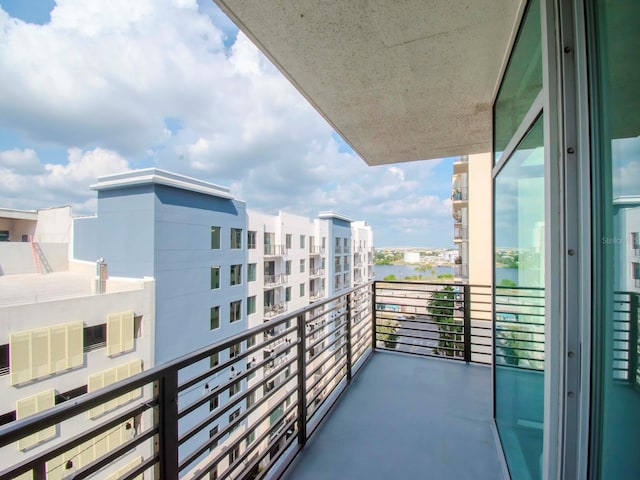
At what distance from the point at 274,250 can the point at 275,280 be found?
5.15ft

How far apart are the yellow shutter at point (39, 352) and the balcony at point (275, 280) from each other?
8.20 m

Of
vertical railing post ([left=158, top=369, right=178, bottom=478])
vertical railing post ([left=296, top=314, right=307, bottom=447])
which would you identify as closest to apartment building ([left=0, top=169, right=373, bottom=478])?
vertical railing post ([left=296, top=314, right=307, bottom=447])

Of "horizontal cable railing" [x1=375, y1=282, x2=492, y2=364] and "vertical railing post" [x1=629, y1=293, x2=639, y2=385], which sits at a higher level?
"vertical railing post" [x1=629, y1=293, x2=639, y2=385]

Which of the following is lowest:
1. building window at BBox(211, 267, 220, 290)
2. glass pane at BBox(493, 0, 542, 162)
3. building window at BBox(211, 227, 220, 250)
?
building window at BBox(211, 267, 220, 290)

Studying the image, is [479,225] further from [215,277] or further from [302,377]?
[215,277]

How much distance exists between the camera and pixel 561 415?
726 mm

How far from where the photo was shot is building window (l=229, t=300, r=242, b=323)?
11547 millimetres

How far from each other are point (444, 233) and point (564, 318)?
32.8ft

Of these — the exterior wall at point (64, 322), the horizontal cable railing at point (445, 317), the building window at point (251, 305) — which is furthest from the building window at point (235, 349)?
the building window at point (251, 305)

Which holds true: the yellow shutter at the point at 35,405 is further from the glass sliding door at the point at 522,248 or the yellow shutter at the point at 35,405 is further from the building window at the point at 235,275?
the glass sliding door at the point at 522,248

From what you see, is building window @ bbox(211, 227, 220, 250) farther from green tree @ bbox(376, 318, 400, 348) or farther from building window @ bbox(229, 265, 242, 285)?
green tree @ bbox(376, 318, 400, 348)

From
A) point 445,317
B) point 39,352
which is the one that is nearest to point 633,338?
point 445,317

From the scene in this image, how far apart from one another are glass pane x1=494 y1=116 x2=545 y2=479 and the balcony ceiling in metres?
0.54

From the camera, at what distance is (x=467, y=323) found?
9.73 ft
